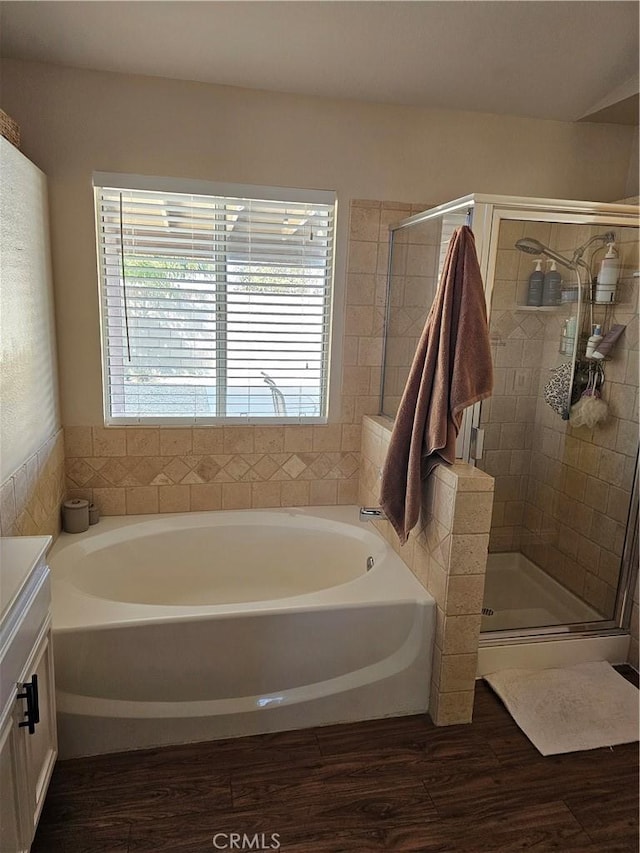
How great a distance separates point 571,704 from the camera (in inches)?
91.0

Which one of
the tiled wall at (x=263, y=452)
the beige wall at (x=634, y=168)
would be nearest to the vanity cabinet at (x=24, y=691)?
the tiled wall at (x=263, y=452)

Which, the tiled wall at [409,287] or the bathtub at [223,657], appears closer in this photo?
the bathtub at [223,657]

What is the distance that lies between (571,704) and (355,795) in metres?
0.98

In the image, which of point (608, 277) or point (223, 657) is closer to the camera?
point (223, 657)

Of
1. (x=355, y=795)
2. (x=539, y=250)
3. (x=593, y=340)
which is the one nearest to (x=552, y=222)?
(x=539, y=250)

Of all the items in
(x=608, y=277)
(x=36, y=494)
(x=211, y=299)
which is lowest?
(x=36, y=494)

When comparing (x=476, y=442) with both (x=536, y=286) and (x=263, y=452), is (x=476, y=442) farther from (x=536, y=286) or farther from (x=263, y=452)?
(x=263, y=452)

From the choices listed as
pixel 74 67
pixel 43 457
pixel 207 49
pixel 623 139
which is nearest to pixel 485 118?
pixel 623 139

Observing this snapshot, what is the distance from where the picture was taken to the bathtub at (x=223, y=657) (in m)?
1.99

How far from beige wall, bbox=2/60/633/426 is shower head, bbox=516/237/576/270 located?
0.71 meters

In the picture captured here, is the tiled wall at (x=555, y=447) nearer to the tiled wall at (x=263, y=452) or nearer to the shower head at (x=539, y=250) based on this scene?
the shower head at (x=539, y=250)

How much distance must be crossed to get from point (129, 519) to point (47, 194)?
1.50 m

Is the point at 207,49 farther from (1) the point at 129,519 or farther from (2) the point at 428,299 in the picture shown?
(1) the point at 129,519

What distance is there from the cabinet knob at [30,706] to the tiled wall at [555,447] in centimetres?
184
